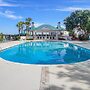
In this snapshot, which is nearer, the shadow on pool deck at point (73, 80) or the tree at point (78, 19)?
the shadow on pool deck at point (73, 80)

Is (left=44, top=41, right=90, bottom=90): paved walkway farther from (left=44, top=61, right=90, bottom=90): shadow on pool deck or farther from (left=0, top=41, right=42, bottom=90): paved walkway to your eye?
(left=0, top=41, right=42, bottom=90): paved walkway

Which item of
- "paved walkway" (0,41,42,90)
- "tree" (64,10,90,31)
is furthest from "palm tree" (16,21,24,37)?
"paved walkway" (0,41,42,90)

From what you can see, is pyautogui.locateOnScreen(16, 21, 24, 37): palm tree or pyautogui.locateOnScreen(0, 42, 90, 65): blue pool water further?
pyautogui.locateOnScreen(16, 21, 24, 37): palm tree

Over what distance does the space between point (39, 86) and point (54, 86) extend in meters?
0.46

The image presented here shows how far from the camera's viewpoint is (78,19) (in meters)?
41.3

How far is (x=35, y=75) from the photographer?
7512mm

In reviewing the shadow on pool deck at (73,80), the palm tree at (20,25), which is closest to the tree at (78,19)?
the palm tree at (20,25)

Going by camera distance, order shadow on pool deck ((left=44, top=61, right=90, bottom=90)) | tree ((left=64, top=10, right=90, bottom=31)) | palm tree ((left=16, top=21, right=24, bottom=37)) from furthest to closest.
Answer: palm tree ((left=16, top=21, right=24, bottom=37)), tree ((left=64, top=10, right=90, bottom=31)), shadow on pool deck ((left=44, top=61, right=90, bottom=90))

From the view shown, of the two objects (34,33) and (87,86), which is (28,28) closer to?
(34,33)

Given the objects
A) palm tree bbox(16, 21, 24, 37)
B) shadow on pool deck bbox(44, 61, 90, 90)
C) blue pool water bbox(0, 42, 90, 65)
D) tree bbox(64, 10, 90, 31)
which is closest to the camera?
shadow on pool deck bbox(44, 61, 90, 90)

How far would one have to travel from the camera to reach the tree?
40112 mm

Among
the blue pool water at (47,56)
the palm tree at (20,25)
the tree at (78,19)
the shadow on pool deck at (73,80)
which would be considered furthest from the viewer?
the palm tree at (20,25)

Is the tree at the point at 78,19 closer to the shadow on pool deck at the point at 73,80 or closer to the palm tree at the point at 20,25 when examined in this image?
the palm tree at the point at 20,25

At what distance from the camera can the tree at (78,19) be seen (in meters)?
40.1
